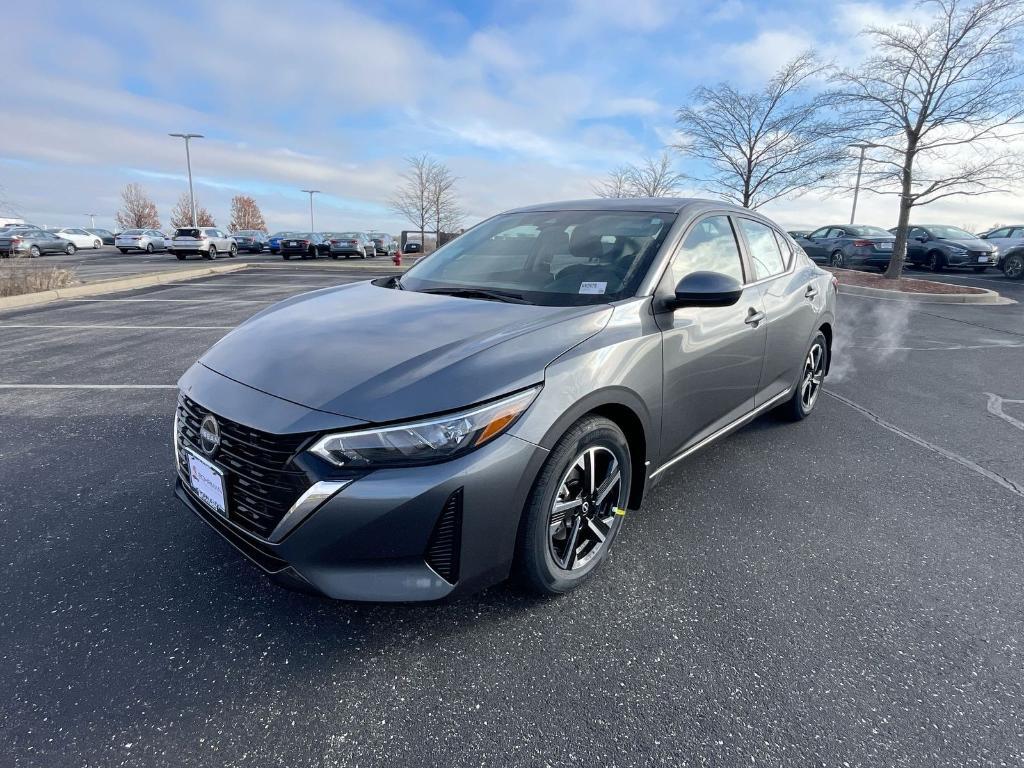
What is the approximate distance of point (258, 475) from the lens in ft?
6.15

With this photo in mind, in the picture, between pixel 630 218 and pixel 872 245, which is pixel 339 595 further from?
pixel 872 245

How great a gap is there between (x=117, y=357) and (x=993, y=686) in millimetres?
7502

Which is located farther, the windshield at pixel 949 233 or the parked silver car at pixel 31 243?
the parked silver car at pixel 31 243

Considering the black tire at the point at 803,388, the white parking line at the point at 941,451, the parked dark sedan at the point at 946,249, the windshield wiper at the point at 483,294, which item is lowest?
the white parking line at the point at 941,451

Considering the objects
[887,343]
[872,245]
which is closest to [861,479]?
[887,343]

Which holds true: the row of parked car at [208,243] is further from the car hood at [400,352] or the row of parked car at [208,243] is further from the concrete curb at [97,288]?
the car hood at [400,352]

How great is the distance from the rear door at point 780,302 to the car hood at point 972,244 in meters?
19.7

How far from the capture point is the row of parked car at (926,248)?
1855 cm

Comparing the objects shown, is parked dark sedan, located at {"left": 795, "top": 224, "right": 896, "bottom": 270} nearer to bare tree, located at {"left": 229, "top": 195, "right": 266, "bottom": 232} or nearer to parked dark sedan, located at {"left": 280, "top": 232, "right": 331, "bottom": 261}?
parked dark sedan, located at {"left": 280, "top": 232, "right": 331, "bottom": 261}

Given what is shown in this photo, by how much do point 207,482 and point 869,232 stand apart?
74.3 ft

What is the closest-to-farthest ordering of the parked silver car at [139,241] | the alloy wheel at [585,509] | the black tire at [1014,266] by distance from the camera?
the alloy wheel at [585,509] < the black tire at [1014,266] < the parked silver car at [139,241]

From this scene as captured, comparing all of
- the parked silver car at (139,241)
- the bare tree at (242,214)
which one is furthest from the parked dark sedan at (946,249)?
the bare tree at (242,214)

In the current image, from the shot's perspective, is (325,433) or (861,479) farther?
(861,479)

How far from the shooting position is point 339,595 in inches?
71.2
